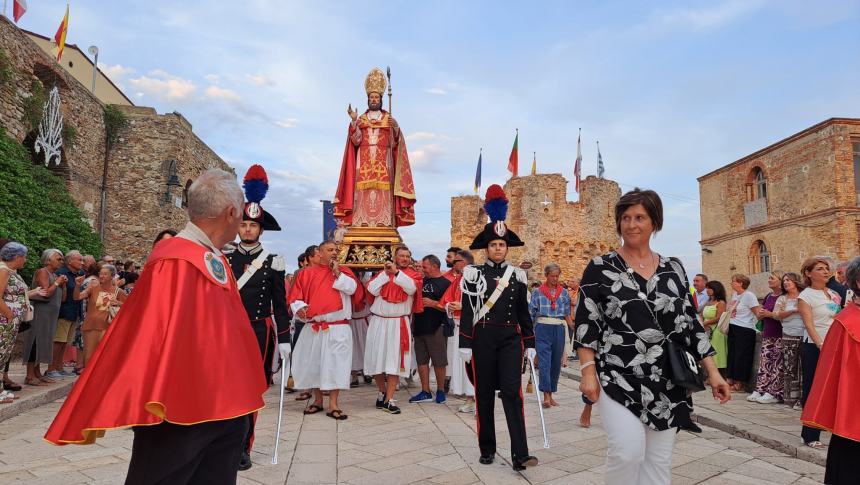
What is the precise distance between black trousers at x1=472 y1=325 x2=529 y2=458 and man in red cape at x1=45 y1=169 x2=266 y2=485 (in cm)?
288

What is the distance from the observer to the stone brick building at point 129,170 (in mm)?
17750

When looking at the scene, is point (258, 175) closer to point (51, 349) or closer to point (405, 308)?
point (405, 308)

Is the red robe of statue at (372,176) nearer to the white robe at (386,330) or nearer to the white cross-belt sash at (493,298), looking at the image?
the white robe at (386,330)

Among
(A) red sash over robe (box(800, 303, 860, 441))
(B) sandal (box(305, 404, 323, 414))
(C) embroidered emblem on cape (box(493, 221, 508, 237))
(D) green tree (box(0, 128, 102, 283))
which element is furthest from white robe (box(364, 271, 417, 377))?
(D) green tree (box(0, 128, 102, 283))

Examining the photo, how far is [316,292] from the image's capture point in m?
7.14

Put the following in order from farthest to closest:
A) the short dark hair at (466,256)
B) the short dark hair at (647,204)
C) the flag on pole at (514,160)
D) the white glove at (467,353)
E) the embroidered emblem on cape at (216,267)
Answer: the flag on pole at (514,160) → the short dark hair at (466,256) → the white glove at (467,353) → the short dark hair at (647,204) → the embroidered emblem on cape at (216,267)

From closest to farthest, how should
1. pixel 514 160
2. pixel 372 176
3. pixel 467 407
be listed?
pixel 467 407, pixel 372 176, pixel 514 160

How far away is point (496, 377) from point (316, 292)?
2918mm

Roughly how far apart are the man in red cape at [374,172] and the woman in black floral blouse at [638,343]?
626cm

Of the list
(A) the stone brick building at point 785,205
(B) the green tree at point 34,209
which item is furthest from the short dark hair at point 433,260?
(A) the stone brick building at point 785,205

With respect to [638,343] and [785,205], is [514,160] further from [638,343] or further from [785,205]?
[638,343]

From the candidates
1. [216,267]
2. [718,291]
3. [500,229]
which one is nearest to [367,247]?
[500,229]

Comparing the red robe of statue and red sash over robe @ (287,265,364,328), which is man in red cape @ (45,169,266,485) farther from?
the red robe of statue

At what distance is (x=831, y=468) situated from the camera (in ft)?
10.2
